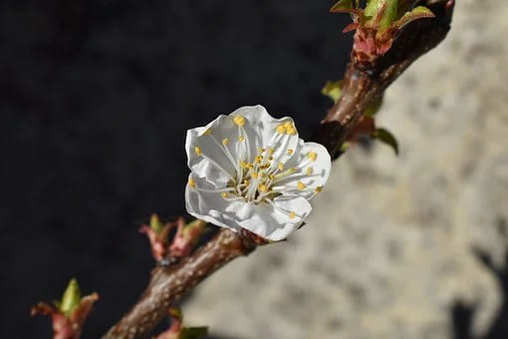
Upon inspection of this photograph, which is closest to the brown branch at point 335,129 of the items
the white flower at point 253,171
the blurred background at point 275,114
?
the white flower at point 253,171

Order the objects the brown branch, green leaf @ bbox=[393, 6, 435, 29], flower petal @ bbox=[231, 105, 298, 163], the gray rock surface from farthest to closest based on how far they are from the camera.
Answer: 1. the gray rock surface
2. flower petal @ bbox=[231, 105, 298, 163]
3. the brown branch
4. green leaf @ bbox=[393, 6, 435, 29]

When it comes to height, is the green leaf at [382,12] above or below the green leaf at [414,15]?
above

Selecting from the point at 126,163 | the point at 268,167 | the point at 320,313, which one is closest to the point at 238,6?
the point at 126,163

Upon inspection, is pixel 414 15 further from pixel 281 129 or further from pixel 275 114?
pixel 275 114

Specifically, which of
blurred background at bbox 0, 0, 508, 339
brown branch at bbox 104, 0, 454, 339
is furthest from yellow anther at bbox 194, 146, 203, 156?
blurred background at bbox 0, 0, 508, 339

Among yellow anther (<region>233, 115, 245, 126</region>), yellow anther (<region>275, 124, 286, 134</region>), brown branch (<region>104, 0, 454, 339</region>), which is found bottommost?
brown branch (<region>104, 0, 454, 339</region>)

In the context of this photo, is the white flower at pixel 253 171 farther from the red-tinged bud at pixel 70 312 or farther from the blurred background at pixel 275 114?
the blurred background at pixel 275 114

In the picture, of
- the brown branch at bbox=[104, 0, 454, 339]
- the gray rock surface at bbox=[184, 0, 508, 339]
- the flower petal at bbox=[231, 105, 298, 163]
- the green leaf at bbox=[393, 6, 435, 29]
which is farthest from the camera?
the gray rock surface at bbox=[184, 0, 508, 339]

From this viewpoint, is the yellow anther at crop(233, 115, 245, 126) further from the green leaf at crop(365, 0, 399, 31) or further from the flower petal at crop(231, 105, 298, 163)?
the green leaf at crop(365, 0, 399, 31)
